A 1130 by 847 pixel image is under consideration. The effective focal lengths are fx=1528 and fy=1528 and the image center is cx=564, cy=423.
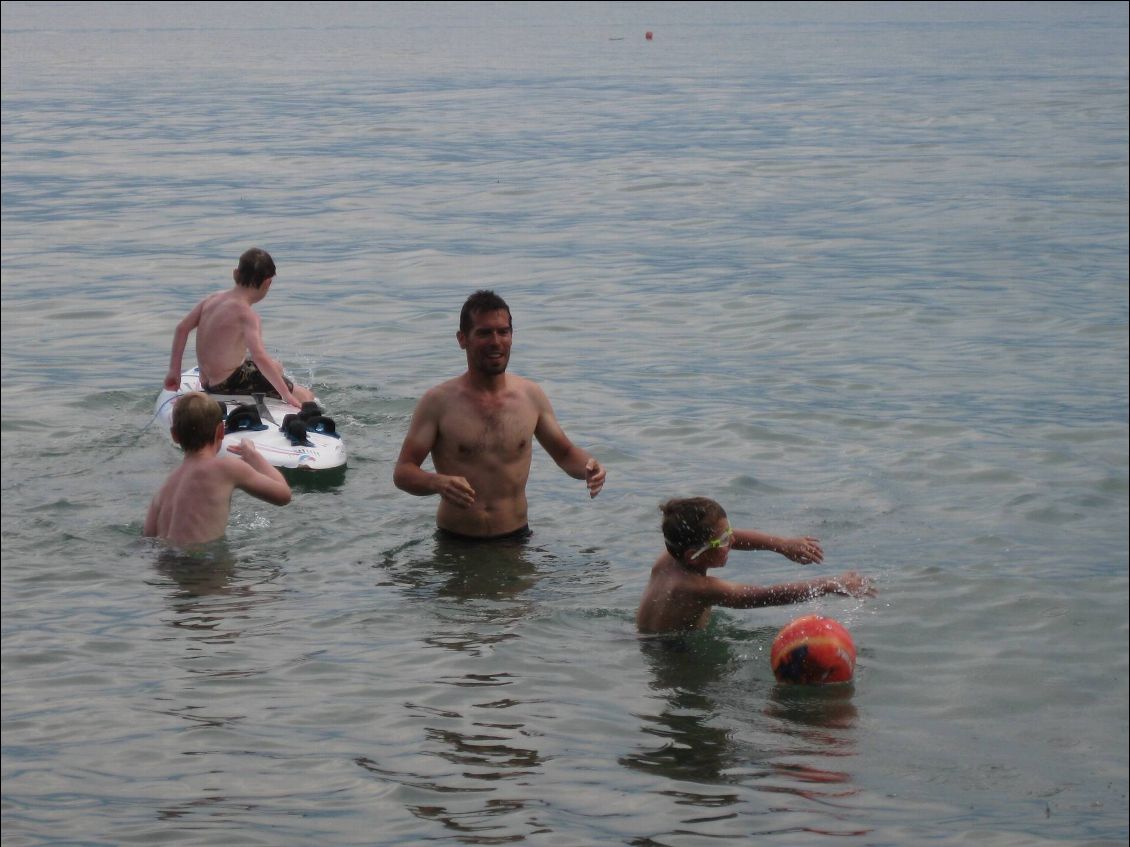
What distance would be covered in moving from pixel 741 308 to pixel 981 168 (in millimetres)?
13729

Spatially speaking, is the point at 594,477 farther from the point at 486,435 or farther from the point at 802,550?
the point at 802,550

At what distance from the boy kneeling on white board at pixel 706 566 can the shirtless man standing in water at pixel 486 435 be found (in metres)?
1.07

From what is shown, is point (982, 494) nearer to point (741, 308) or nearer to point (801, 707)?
point (801, 707)

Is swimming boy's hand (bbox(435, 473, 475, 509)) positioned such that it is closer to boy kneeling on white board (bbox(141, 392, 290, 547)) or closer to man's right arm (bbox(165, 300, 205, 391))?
boy kneeling on white board (bbox(141, 392, 290, 547))

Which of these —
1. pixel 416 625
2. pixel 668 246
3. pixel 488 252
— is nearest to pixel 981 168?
pixel 668 246

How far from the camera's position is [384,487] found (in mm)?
11430

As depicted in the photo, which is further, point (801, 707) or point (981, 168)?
point (981, 168)

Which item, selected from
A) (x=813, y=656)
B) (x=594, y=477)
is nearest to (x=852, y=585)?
(x=813, y=656)

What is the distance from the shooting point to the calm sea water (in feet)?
20.8

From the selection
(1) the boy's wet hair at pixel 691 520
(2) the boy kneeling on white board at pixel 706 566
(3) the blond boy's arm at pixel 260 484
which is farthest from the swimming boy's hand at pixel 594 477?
(3) the blond boy's arm at pixel 260 484

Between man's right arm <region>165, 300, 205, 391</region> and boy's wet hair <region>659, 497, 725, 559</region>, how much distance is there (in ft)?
19.6

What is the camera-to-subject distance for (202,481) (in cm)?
902

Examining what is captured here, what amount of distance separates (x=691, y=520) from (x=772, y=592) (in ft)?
1.79

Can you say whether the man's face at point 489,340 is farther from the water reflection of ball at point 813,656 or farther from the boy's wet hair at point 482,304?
the water reflection of ball at point 813,656
